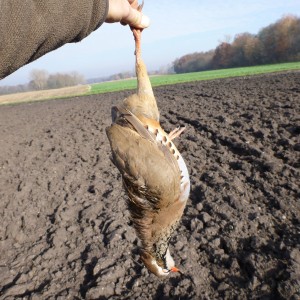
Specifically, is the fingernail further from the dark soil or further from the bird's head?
the dark soil

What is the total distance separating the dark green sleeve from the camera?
1798 mm

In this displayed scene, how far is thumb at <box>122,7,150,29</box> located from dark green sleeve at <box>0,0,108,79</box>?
1.24ft

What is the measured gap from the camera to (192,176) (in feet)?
27.3

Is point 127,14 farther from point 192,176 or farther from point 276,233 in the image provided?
point 192,176

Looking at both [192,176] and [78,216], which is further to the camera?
[192,176]

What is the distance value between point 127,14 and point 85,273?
443 centimetres

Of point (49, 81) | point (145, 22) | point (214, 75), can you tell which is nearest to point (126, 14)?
point (145, 22)

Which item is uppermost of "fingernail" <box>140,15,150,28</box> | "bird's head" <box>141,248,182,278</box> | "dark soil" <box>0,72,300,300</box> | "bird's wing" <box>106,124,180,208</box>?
"fingernail" <box>140,15,150,28</box>

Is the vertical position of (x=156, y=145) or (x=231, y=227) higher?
(x=156, y=145)

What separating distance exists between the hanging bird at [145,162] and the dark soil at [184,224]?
2.02 metres

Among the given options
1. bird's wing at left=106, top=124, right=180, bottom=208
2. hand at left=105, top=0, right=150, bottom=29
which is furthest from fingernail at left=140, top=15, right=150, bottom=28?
bird's wing at left=106, top=124, right=180, bottom=208

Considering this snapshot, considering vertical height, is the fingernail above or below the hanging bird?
above

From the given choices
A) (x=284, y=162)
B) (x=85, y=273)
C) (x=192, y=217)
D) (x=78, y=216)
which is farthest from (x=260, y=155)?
(x=85, y=273)

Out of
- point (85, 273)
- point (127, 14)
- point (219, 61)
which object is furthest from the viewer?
point (219, 61)
